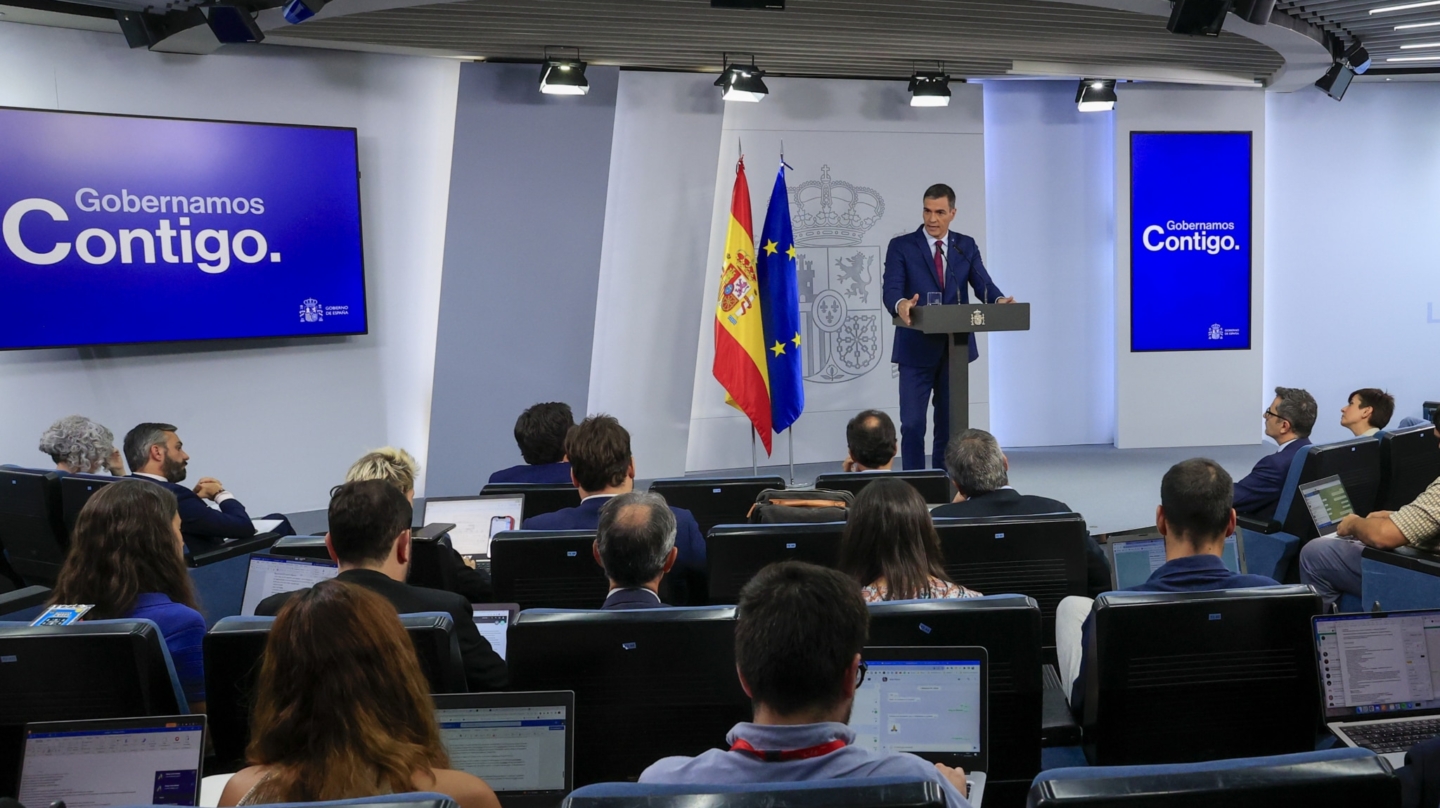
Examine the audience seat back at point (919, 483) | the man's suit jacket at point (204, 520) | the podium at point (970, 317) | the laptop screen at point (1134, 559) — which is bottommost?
the laptop screen at point (1134, 559)

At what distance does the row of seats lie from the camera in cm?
244

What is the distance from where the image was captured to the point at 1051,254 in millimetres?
10242

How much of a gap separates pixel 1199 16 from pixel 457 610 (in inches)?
217

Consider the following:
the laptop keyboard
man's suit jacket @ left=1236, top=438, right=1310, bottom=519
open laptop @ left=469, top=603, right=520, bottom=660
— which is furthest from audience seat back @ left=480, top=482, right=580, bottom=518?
man's suit jacket @ left=1236, top=438, right=1310, bottom=519

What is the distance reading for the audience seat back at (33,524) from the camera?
479cm

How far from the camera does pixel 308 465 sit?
7797 millimetres

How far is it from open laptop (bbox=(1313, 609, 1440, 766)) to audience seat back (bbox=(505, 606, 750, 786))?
4.37ft

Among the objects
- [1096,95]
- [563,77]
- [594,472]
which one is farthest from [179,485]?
[1096,95]

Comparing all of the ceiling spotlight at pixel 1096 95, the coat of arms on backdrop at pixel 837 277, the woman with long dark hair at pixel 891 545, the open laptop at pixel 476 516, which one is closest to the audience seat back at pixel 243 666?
the woman with long dark hair at pixel 891 545

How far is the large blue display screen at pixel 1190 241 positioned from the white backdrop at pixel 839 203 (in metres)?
1.49

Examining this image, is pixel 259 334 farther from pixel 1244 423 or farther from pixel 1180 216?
pixel 1244 423

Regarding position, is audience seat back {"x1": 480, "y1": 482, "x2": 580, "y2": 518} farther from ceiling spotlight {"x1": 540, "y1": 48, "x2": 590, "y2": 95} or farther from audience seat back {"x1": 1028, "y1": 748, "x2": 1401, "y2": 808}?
ceiling spotlight {"x1": 540, "y1": 48, "x2": 590, "y2": 95}

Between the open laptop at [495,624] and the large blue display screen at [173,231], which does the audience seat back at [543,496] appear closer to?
the open laptop at [495,624]

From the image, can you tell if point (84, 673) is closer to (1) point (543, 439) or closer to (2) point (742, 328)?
(1) point (543, 439)
